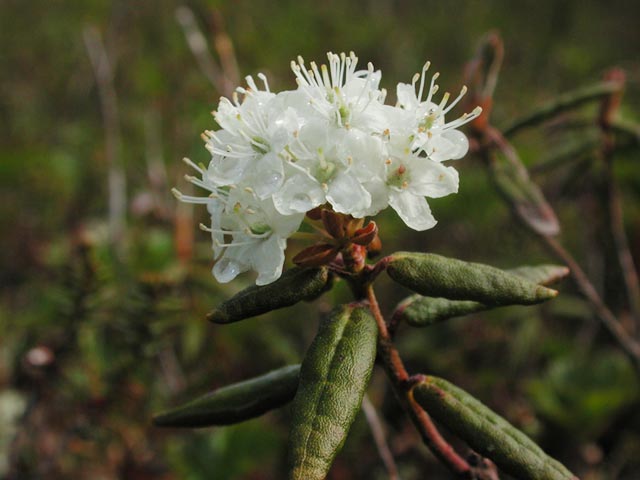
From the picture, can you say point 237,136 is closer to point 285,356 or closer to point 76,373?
point 285,356

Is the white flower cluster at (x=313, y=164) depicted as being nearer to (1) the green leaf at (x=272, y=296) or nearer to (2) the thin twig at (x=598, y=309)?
(1) the green leaf at (x=272, y=296)

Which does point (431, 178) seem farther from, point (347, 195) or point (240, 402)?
point (240, 402)

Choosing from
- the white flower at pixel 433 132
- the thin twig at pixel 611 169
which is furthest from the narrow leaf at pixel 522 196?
the white flower at pixel 433 132

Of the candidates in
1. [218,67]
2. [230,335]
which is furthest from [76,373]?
[218,67]

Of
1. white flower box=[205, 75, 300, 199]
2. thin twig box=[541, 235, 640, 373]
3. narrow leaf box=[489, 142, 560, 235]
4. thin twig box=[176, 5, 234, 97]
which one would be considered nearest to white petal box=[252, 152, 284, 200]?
white flower box=[205, 75, 300, 199]

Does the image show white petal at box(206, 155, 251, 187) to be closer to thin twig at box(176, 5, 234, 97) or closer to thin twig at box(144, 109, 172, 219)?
thin twig at box(176, 5, 234, 97)

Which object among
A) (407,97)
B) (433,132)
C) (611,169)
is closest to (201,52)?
(611,169)
